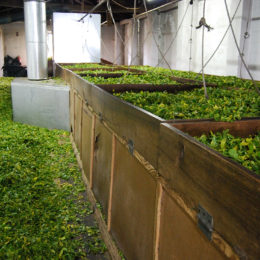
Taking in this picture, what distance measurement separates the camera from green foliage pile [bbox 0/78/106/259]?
3.40 metres

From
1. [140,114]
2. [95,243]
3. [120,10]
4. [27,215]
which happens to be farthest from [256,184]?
[120,10]

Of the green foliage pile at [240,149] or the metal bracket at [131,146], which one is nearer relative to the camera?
the green foliage pile at [240,149]

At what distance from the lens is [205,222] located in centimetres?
158

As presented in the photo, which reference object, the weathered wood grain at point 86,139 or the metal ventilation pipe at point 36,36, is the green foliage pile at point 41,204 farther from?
the metal ventilation pipe at point 36,36

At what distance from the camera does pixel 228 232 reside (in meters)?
1.39

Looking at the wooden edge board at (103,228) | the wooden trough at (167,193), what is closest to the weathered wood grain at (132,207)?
the wooden trough at (167,193)

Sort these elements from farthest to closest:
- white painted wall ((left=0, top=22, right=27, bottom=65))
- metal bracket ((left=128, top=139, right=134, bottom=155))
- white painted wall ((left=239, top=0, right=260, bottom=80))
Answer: white painted wall ((left=0, top=22, right=27, bottom=65)) < white painted wall ((left=239, top=0, right=260, bottom=80)) < metal bracket ((left=128, top=139, right=134, bottom=155))

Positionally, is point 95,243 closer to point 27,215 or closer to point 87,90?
point 27,215

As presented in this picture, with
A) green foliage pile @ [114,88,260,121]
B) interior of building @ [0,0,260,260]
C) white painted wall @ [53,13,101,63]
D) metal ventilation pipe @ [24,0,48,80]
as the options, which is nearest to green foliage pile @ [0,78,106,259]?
interior of building @ [0,0,260,260]

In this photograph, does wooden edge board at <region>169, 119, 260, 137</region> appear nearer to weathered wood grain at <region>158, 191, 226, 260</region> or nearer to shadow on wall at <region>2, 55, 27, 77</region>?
weathered wood grain at <region>158, 191, 226, 260</region>

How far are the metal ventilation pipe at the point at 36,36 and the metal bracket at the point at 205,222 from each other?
8.93 m

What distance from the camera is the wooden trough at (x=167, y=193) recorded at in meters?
1.32

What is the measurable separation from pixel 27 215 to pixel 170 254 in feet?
7.94

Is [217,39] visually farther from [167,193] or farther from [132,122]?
[167,193]
